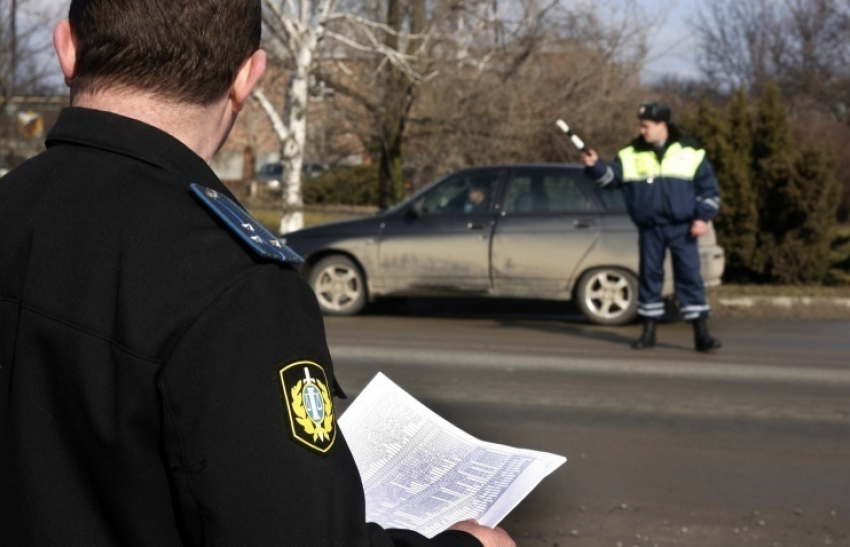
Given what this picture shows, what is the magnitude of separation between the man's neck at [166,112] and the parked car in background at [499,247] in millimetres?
10642

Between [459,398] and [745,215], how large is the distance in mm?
8007

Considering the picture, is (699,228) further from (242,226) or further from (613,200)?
(242,226)

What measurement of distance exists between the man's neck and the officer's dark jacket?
27.4 feet

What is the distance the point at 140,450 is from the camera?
4.97 feet

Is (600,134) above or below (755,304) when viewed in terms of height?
above

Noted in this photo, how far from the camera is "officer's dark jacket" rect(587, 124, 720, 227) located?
9953 mm

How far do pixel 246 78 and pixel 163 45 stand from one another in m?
0.17

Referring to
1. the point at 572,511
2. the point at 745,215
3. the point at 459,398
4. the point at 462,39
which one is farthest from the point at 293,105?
the point at 572,511

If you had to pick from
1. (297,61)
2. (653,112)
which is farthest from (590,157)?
(297,61)

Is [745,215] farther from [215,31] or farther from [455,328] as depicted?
[215,31]

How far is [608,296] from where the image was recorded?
12.2 m

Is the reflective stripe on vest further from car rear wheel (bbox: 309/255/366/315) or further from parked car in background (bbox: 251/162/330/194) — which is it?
→ parked car in background (bbox: 251/162/330/194)

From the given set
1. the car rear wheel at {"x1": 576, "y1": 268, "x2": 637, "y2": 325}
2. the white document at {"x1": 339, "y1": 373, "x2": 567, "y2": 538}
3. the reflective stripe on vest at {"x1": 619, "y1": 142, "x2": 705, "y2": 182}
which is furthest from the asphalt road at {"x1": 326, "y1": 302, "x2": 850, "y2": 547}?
the white document at {"x1": 339, "y1": 373, "x2": 567, "y2": 538}

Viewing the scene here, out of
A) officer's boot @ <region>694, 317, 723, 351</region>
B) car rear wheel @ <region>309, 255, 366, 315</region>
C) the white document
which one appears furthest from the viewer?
car rear wheel @ <region>309, 255, 366, 315</region>
